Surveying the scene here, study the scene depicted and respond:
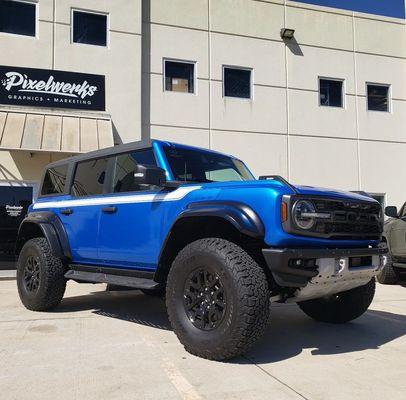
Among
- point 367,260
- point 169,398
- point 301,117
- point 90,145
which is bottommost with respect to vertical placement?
point 169,398

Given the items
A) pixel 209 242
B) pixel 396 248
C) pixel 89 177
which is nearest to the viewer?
pixel 209 242

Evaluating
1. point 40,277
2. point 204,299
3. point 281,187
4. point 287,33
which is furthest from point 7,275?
point 287,33

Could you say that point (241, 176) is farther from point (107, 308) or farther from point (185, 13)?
point (185, 13)

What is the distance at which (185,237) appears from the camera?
477cm

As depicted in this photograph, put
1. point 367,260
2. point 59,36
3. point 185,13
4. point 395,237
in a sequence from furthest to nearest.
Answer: point 185,13 < point 59,36 < point 395,237 < point 367,260

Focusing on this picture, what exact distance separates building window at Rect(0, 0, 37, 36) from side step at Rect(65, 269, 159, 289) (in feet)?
28.9

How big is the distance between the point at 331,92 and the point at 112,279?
40.8ft

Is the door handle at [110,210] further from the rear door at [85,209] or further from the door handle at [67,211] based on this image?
the door handle at [67,211]

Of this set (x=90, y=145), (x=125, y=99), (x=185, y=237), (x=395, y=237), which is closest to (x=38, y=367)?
(x=185, y=237)

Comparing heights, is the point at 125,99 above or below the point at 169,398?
above

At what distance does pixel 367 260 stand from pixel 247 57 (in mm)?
11178

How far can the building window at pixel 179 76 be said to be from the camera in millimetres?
13935

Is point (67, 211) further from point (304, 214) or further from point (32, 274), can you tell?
point (304, 214)

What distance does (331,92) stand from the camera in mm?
15805
